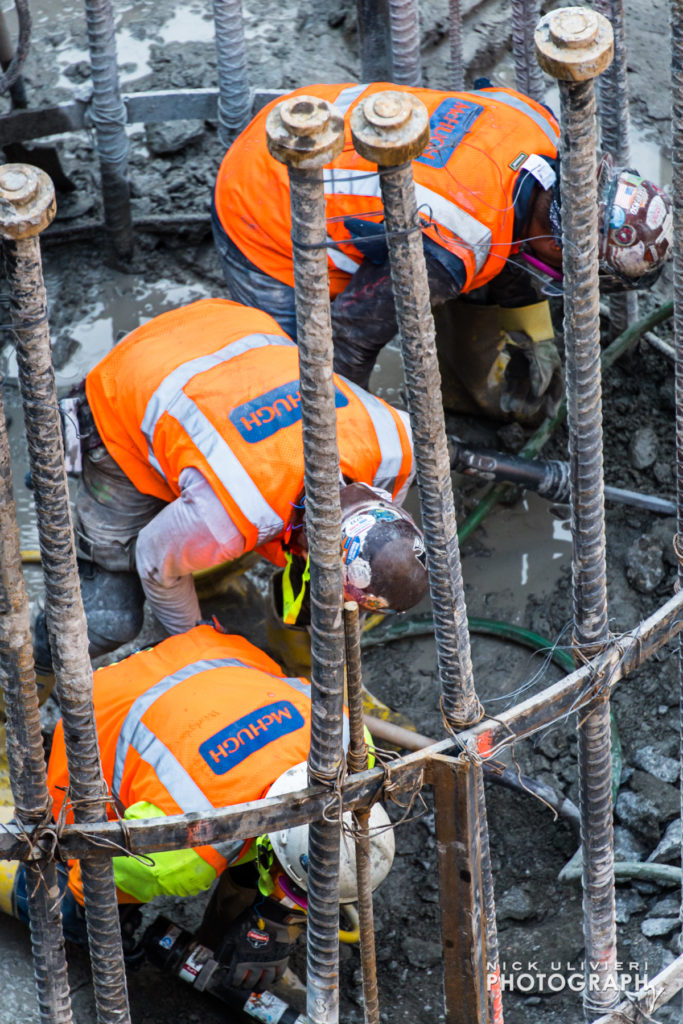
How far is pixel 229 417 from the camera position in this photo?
4234 mm

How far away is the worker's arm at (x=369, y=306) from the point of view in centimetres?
489

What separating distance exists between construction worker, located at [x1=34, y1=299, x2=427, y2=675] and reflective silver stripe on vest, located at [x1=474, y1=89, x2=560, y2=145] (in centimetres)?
136

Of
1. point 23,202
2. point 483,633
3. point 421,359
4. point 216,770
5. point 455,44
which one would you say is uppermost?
point 23,202

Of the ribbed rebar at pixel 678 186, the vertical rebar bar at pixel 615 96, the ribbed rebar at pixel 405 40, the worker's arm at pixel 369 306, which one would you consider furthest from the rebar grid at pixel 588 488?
the ribbed rebar at pixel 405 40

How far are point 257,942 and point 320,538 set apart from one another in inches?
80.3

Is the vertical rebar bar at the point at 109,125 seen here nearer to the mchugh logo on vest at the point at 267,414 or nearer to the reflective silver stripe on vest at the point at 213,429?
the reflective silver stripe on vest at the point at 213,429

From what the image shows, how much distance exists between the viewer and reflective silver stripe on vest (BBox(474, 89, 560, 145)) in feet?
16.8

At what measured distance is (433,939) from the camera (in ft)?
16.0

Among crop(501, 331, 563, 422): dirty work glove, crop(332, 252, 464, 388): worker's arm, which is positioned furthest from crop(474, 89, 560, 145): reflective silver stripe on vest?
crop(501, 331, 563, 422): dirty work glove

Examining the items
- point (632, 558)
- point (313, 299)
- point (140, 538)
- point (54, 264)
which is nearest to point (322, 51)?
point (54, 264)

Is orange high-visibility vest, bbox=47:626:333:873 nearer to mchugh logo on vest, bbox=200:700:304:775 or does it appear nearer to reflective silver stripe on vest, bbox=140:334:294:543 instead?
mchugh logo on vest, bbox=200:700:304:775

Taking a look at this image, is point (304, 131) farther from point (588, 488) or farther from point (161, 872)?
point (161, 872)

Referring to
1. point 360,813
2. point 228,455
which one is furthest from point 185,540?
point 360,813

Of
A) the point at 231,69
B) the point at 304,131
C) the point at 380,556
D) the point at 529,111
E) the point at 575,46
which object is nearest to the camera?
the point at 304,131
